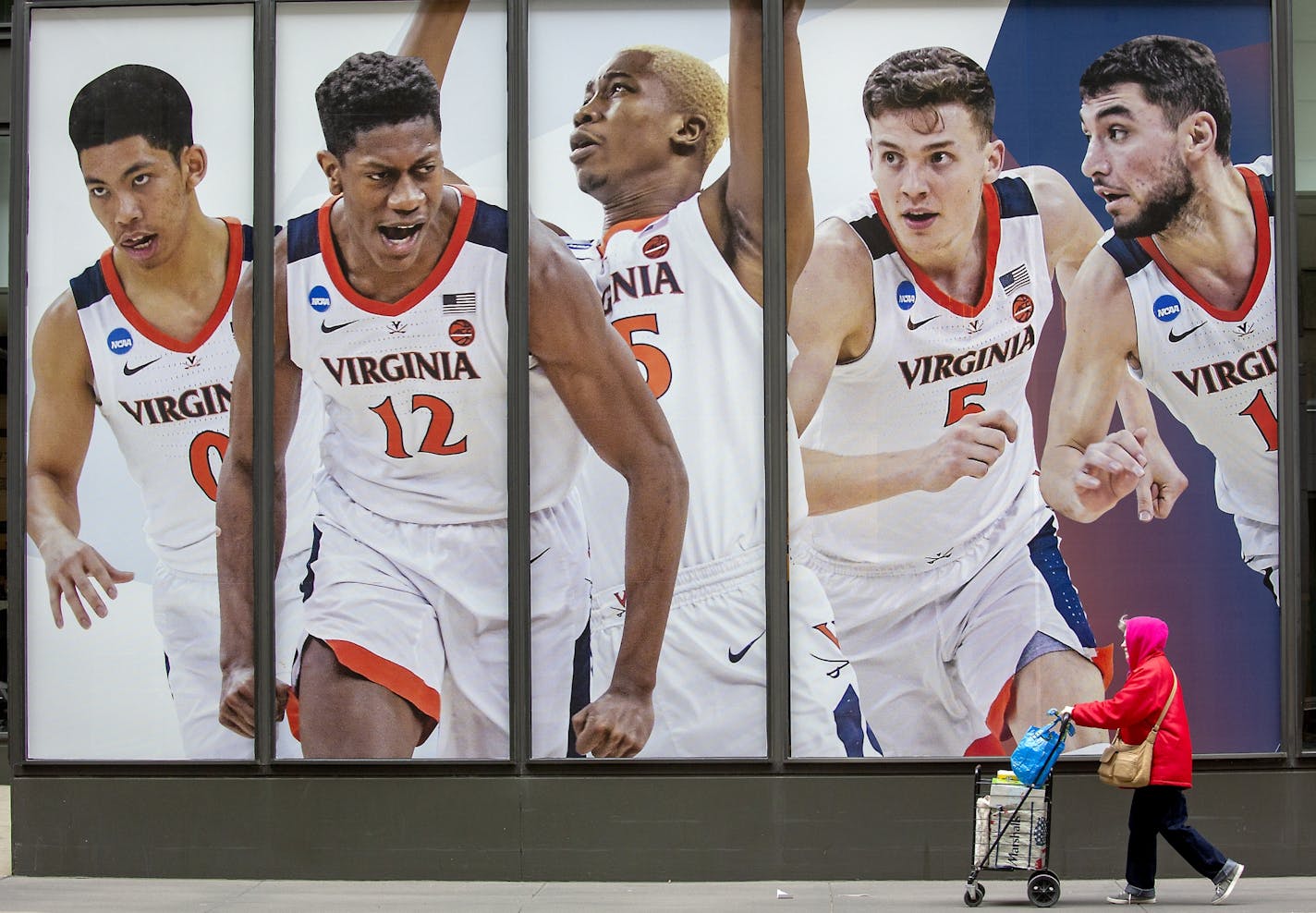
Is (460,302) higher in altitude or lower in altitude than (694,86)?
lower

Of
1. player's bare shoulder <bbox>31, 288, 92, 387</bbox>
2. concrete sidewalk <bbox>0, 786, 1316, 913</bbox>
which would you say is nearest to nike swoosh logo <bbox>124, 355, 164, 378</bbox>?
player's bare shoulder <bbox>31, 288, 92, 387</bbox>

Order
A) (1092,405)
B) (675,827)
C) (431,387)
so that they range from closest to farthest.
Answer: (675,827) < (1092,405) < (431,387)

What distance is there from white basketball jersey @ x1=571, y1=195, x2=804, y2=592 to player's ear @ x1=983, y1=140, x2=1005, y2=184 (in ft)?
5.97

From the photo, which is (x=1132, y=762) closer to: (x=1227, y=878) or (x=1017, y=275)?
(x=1227, y=878)

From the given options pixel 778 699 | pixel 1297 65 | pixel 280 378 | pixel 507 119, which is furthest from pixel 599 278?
pixel 1297 65

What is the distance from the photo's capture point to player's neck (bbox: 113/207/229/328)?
385 inches

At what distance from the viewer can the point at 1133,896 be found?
8.45 meters

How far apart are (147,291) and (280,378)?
1.14 metres

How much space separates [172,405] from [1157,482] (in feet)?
22.0

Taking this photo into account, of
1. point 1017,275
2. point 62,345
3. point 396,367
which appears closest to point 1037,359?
point 1017,275

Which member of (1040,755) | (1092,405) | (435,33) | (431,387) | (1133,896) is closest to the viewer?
(1040,755)

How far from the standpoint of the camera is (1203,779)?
9.41 m

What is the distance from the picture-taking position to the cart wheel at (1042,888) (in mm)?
8297

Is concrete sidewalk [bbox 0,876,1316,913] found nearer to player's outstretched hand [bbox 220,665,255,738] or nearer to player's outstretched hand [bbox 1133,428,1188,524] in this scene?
player's outstretched hand [bbox 220,665,255,738]
